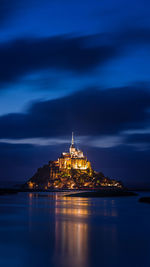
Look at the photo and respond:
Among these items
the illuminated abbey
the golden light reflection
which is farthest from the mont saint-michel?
the golden light reflection

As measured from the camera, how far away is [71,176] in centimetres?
16388

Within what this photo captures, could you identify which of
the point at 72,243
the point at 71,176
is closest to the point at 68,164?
the point at 71,176

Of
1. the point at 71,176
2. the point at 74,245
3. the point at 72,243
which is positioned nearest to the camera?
the point at 74,245

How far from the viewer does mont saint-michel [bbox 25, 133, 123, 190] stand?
162250 mm

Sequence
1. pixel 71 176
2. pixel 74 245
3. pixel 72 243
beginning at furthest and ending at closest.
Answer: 1. pixel 71 176
2. pixel 72 243
3. pixel 74 245

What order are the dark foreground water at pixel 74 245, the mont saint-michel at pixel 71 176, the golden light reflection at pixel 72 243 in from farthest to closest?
the mont saint-michel at pixel 71 176 < the golden light reflection at pixel 72 243 < the dark foreground water at pixel 74 245

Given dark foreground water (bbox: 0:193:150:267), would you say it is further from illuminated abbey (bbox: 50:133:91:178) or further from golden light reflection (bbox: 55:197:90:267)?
illuminated abbey (bbox: 50:133:91:178)

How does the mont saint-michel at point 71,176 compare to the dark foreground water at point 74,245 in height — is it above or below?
above

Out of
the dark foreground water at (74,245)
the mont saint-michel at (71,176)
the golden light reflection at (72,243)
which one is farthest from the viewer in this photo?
the mont saint-michel at (71,176)

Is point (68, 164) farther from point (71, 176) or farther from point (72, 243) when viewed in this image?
point (72, 243)

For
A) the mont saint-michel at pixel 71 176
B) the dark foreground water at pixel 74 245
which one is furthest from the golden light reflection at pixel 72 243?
the mont saint-michel at pixel 71 176

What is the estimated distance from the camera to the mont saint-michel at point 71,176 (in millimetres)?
162250

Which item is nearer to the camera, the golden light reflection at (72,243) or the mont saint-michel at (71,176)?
the golden light reflection at (72,243)

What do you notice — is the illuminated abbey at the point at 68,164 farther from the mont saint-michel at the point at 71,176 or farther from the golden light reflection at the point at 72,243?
the golden light reflection at the point at 72,243
